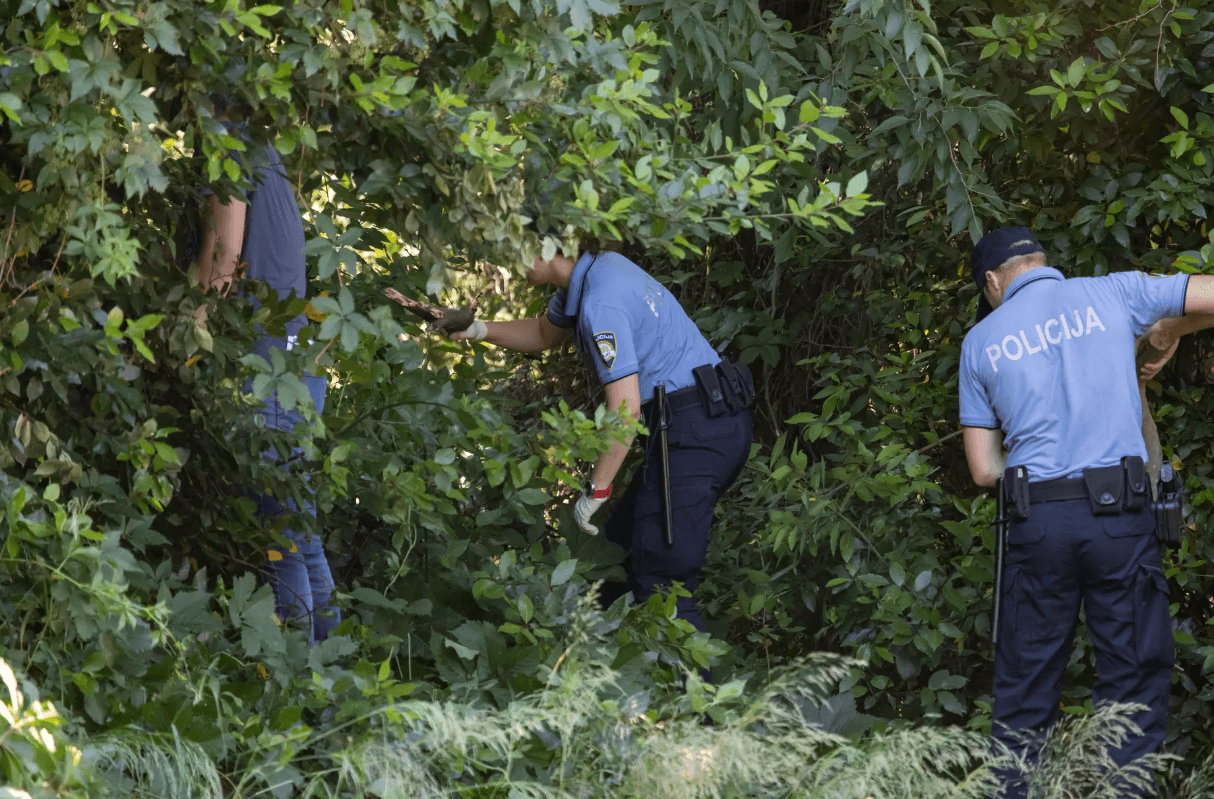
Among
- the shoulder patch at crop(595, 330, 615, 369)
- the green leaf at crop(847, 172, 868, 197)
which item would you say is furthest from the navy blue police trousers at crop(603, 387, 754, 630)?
the green leaf at crop(847, 172, 868, 197)

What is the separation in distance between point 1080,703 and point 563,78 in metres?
2.78

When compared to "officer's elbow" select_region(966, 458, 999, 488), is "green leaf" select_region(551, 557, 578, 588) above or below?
below

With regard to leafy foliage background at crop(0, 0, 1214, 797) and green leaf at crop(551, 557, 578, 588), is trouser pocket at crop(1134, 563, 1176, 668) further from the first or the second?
green leaf at crop(551, 557, 578, 588)

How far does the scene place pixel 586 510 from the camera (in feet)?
14.0

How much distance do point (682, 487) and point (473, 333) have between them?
84cm

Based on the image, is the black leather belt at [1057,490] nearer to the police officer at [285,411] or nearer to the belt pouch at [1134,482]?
the belt pouch at [1134,482]

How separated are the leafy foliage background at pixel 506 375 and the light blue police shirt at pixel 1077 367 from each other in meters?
0.53

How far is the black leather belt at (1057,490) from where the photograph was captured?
3549 mm

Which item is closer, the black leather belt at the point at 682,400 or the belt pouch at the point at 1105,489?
the belt pouch at the point at 1105,489

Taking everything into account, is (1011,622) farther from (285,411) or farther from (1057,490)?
(285,411)

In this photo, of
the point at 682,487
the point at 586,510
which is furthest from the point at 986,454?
the point at 586,510

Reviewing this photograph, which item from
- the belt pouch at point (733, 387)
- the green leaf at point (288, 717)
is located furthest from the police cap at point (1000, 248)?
the green leaf at point (288, 717)

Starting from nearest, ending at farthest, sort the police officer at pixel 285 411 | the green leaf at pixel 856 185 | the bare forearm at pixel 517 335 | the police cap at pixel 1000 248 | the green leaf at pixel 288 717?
the green leaf at pixel 288 717 < the green leaf at pixel 856 185 < the police officer at pixel 285 411 < the police cap at pixel 1000 248 < the bare forearm at pixel 517 335

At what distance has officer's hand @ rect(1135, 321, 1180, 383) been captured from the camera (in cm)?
378
